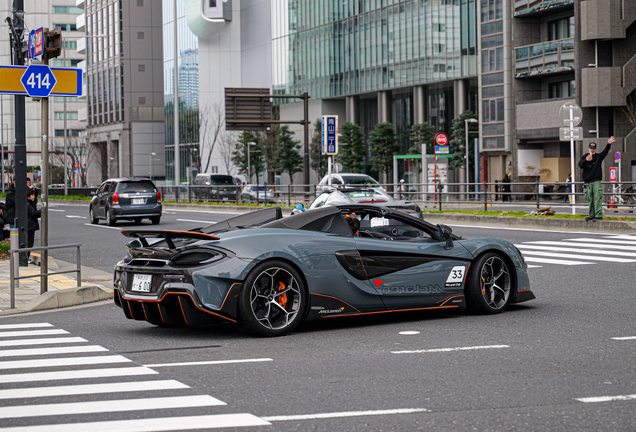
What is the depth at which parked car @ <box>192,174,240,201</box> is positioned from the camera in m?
44.7

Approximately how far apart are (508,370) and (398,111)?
71.4m

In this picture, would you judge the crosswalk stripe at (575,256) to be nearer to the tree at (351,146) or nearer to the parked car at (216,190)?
the parked car at (216,190)

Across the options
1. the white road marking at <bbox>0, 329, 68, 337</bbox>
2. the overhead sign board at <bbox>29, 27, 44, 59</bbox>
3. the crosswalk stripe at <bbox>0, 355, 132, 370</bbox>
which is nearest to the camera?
the crosswalk stripe at <bbox>0, 355, 132, 370</bbox>

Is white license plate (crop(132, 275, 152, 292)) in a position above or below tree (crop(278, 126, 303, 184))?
below

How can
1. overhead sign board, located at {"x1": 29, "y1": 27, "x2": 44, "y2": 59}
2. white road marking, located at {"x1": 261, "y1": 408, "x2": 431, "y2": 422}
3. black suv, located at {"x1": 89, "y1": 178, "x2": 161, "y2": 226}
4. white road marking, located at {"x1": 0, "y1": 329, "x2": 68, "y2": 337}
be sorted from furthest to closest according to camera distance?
black suv, located at {"x1": 89, "y1": 178, "x2": 161, "y2": 226}
overhead sign board, located at {"x1": 29, "y1": 27, "x2": 44, "y2": 59}
white road marking, located at {"x1": 0, "y1": 329, "x2": 68, "y2": 337}
white road marking, located at {"x1": 261, "y1": 408, "x2": 431, "y2": 422}

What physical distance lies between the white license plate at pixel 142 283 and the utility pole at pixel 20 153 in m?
7.17

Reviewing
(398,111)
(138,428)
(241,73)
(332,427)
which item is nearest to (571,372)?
(332,427)

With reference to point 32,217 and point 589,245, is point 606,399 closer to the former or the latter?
point 589,245

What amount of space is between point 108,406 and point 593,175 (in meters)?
17.8

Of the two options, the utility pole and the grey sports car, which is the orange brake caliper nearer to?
the grey sports car

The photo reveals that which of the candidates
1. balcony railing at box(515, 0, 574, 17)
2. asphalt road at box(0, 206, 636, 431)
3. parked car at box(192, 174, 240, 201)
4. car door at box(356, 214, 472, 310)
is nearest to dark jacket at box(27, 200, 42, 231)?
asphalt road at box(0, 206, 636, 431)

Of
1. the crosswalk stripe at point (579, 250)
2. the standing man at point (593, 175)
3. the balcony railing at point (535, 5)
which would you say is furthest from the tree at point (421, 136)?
the crosswalk stripe at point (579, 250)

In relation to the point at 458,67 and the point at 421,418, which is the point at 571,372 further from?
the point at 458,67

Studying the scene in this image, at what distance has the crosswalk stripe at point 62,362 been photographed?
6865 mm
